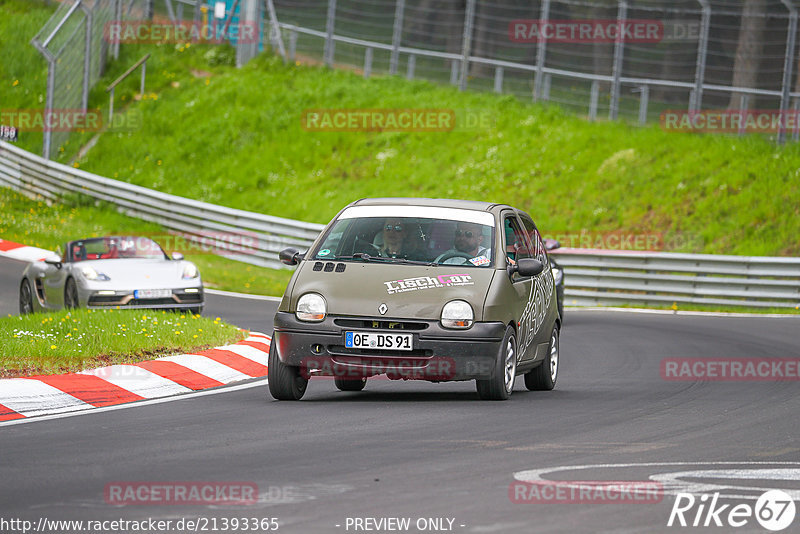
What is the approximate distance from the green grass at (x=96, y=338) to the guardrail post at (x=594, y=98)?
61.5 feet

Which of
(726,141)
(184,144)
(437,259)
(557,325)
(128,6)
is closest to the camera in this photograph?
(437,259)

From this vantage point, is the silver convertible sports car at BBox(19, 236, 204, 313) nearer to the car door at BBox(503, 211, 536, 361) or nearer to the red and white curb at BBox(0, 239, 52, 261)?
the car door at BBox(503, 211, 536, 361)

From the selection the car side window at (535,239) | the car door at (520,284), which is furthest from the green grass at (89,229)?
the car door at (520,284)

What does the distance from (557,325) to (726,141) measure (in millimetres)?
18283

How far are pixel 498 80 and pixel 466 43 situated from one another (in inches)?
58.8

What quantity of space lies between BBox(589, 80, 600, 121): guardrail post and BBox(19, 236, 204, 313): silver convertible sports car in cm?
1587

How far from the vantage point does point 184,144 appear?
124 ft

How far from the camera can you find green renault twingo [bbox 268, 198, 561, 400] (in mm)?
9750

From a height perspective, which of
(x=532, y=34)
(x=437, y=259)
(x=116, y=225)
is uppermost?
(x=532, y=34)

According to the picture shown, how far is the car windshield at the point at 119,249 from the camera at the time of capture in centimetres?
1820

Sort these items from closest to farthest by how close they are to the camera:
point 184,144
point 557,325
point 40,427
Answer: point 40,427 → point 557,325 → point 184,144

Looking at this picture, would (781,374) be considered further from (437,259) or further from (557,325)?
(437,259)

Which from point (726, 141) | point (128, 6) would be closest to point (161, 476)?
point (726, 141)

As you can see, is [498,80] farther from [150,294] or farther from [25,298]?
[150,294]
